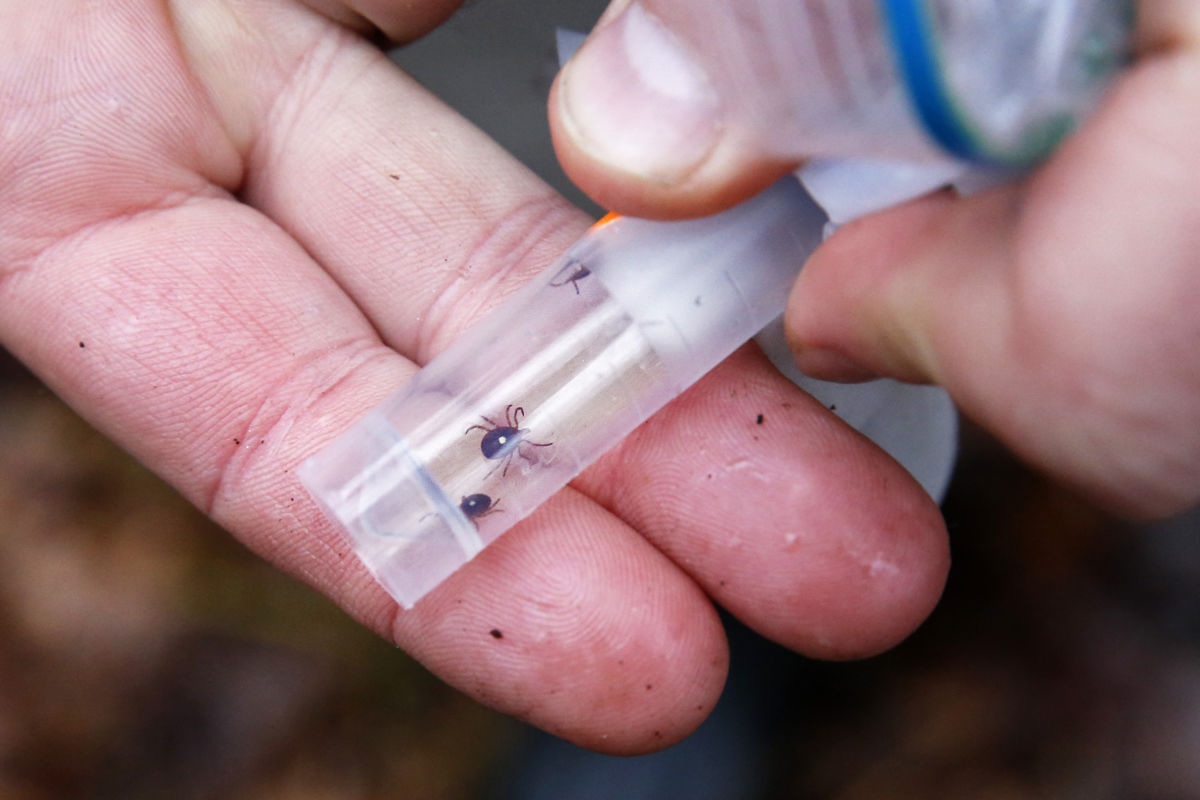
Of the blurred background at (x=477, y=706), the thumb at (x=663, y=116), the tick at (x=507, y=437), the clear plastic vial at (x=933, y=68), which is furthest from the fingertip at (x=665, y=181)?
the blurred background at (x=477, y=706)

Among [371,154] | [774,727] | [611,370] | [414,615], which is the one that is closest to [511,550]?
[414,615]

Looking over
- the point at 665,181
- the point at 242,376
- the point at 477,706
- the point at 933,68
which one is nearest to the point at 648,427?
the point at 665,181

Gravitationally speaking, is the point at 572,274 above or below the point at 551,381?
above

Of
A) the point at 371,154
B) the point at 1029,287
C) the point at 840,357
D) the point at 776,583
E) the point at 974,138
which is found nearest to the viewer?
the point at 974,138

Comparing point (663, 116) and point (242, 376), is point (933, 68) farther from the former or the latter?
point (242, 376)

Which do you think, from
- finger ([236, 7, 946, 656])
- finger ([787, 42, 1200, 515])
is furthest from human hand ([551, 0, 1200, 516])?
finger ([236, 7, 946, 656])

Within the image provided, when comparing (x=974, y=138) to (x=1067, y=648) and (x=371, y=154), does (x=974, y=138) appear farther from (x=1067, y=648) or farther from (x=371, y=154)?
(x=1067, y=648)
